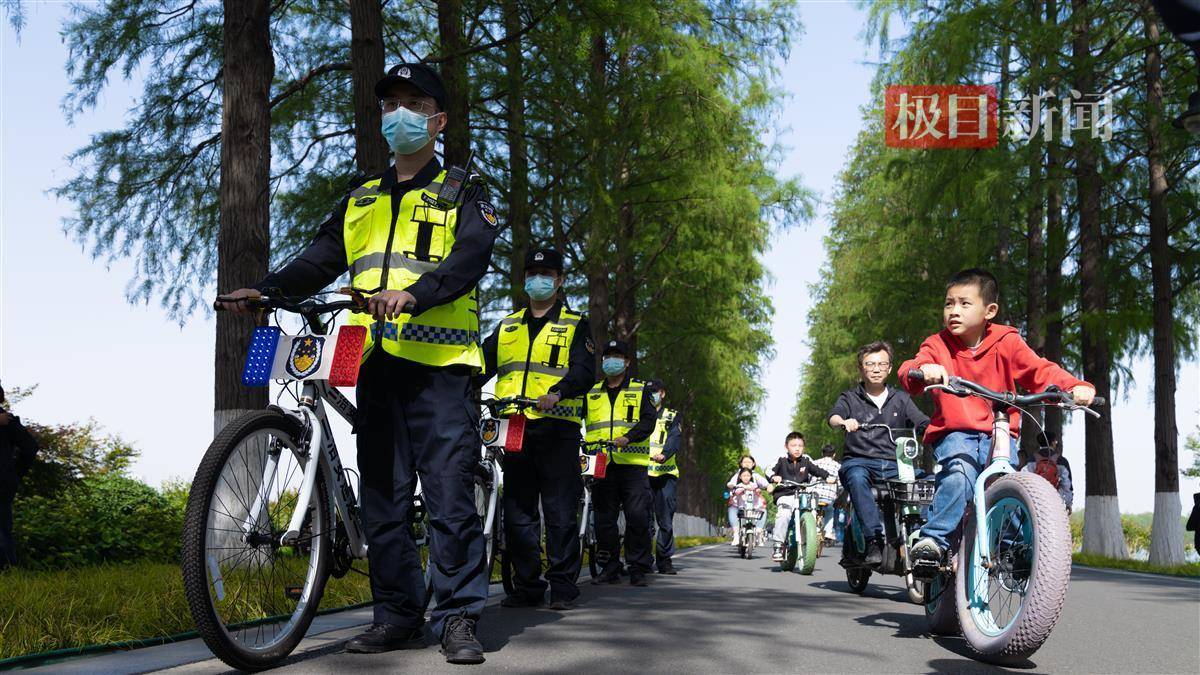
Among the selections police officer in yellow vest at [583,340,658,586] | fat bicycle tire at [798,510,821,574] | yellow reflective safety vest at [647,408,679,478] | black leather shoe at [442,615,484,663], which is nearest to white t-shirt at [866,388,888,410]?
police officer in yellow vest at [583,340,658,586]

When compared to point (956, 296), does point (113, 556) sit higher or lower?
lower

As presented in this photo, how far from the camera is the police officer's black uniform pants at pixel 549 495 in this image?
7.64 meters

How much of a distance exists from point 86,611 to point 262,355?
170cm

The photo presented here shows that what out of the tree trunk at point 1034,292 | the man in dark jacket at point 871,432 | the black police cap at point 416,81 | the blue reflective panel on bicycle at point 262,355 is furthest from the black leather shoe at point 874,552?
the tree trunk at point 1034,292

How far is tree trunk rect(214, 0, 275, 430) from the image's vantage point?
9.73 m

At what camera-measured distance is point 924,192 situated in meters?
20.1

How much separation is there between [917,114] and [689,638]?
16042 millimetres

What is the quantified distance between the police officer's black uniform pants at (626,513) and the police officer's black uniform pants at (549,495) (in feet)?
7.93

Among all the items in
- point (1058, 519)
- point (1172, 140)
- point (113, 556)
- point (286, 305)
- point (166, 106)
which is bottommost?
point (113, 556)

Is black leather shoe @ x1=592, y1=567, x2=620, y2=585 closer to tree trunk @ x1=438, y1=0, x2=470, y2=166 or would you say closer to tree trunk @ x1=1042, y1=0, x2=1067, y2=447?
tree trunk @ x1=438, y1=0, x2=470, y2=166

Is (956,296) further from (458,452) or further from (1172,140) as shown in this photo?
(1172,140)

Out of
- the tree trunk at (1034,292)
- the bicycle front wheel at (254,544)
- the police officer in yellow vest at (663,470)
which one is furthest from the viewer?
the tree trunk at (1034,292)

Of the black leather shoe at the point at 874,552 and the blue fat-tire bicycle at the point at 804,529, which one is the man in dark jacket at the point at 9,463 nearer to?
the black leather shoe at the point at 874,552

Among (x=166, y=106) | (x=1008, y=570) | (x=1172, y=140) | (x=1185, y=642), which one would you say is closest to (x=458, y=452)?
(x=1008, y=570)
